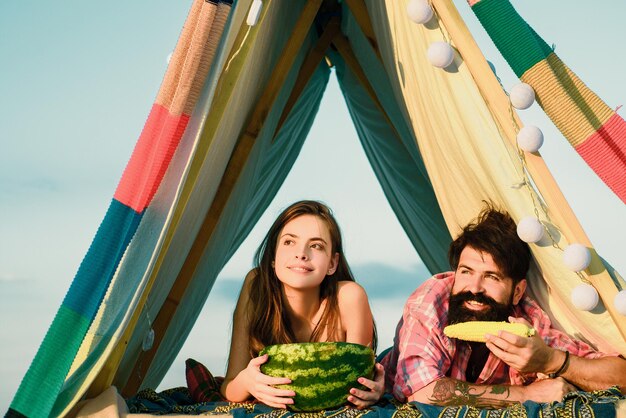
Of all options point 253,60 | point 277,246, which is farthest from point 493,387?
point 253,60

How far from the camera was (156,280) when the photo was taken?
423cm

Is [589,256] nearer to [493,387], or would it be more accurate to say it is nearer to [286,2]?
[493,387]

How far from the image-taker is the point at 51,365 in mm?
3748

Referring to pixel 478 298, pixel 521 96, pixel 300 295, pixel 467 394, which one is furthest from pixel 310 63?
pixel 467 394

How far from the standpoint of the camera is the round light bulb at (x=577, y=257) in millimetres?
3801

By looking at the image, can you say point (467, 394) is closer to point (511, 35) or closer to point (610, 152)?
point (610, 152)

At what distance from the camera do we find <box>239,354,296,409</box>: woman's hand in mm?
3645

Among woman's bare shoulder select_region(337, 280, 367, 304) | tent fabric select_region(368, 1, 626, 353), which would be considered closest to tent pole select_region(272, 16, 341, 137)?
tent fabric select_region(368, 1, 626, 353)

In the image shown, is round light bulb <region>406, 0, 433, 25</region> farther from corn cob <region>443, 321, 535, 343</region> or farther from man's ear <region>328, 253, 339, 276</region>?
corn cob <region>443, 321, 535, 343</region>

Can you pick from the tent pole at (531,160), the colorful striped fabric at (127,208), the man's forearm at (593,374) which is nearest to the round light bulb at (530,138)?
the tent pole at (531,160)

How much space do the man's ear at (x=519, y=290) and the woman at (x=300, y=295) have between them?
0.62 metres

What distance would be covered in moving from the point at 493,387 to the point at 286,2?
7.35ft

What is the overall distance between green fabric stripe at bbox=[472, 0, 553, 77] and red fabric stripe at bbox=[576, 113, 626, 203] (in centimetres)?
39

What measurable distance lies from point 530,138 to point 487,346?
835 millimetres
